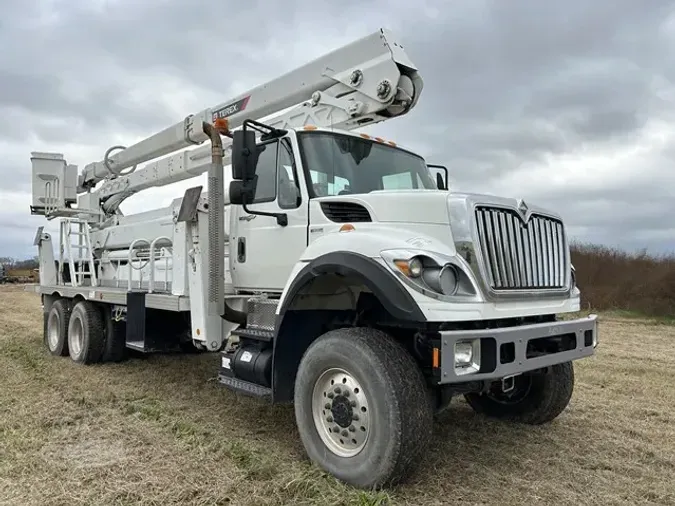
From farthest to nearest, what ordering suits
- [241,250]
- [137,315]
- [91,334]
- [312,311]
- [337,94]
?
[91,334] → [137,315] → [337,94] → [241,250] → [312,311]

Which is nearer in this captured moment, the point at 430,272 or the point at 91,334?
the point at 430,272

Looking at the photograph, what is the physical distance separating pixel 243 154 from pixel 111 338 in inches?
185

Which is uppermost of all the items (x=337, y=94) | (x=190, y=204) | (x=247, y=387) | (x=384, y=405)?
(x=337, y=94)

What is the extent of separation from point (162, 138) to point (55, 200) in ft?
9.13

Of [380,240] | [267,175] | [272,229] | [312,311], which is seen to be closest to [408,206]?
[380,240]

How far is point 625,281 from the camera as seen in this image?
18.1m

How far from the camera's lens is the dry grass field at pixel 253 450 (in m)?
3.57

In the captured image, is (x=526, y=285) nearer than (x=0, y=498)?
No

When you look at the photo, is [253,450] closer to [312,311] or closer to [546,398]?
[312,311]

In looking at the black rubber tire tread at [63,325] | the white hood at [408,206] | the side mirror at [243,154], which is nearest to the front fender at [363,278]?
the white hood at [408,206]

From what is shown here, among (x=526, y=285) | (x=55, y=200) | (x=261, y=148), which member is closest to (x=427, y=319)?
(x=526, y=285)

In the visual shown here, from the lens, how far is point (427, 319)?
10.9ft

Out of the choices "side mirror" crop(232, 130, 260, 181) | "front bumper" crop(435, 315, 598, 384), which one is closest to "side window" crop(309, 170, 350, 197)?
"side mirror" crop(232, 130, 260, 181)

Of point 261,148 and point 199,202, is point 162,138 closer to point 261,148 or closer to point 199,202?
point 199,202
